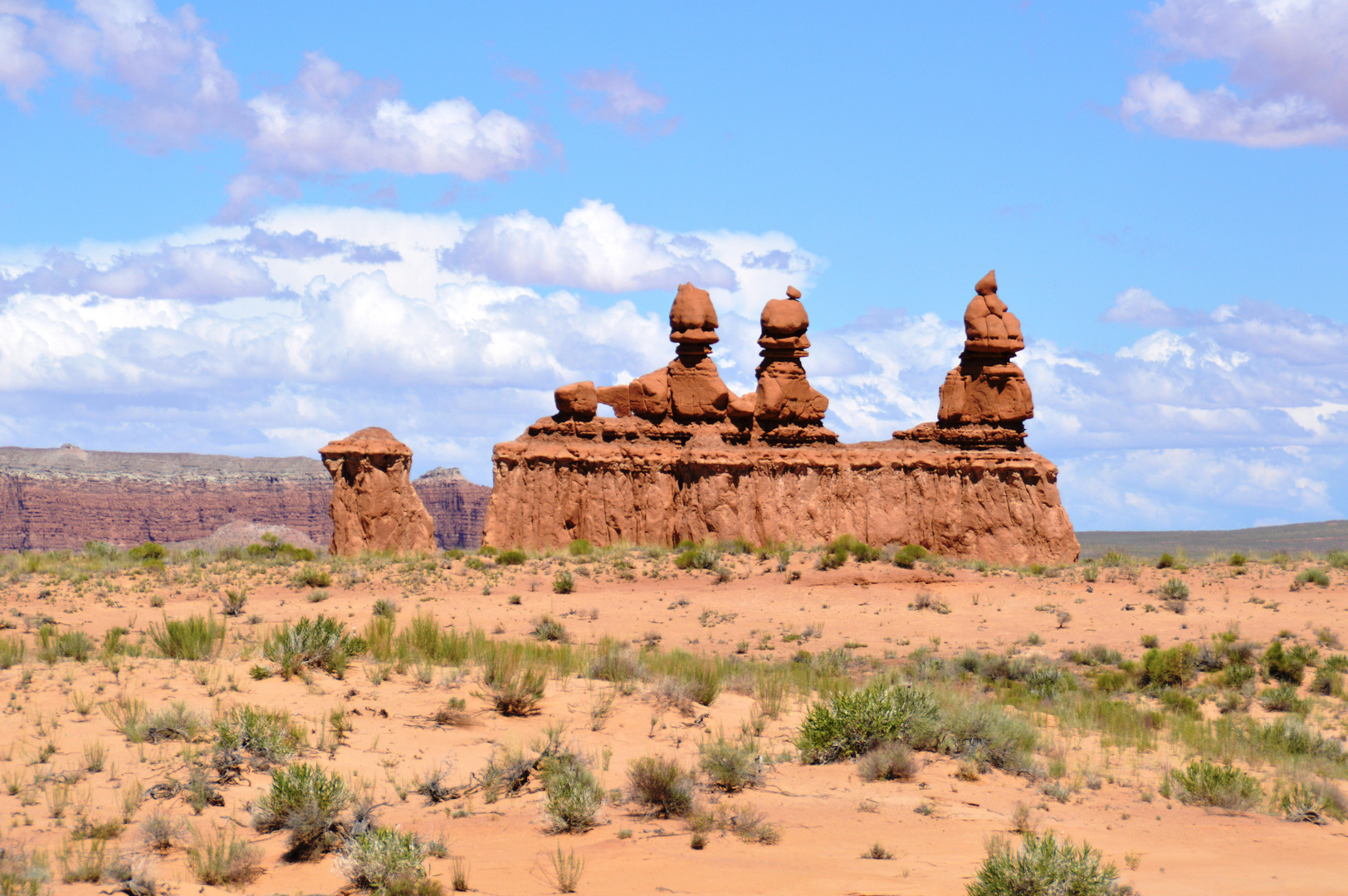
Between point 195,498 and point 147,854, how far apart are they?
96156mm

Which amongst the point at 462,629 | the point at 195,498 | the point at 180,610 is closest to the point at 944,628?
the point at 462,629

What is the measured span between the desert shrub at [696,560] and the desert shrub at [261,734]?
1958 centimetres

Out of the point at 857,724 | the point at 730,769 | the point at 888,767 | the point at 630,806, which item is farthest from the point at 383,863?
the point at 857,724

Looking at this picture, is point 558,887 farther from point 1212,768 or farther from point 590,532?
point 590,532

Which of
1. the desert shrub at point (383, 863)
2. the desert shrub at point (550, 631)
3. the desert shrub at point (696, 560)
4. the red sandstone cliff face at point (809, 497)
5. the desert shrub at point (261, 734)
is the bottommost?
the desert shrub at point (383, 863)

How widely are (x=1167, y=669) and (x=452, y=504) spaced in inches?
3490

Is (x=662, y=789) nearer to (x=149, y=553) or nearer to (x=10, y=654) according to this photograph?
(x=10, y=654)

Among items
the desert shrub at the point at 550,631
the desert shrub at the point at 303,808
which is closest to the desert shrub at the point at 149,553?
the desert shrub at the point at 550,631

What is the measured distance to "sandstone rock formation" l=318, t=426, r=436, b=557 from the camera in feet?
116

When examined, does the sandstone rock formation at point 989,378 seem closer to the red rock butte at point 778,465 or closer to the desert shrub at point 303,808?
the red rock butte at point 778,465

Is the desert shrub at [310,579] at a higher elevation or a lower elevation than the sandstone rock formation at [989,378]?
lower

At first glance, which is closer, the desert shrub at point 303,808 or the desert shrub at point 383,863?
the desert shrub at point 383,863

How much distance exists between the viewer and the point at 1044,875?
7.82 m

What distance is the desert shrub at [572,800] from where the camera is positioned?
9617 mm
